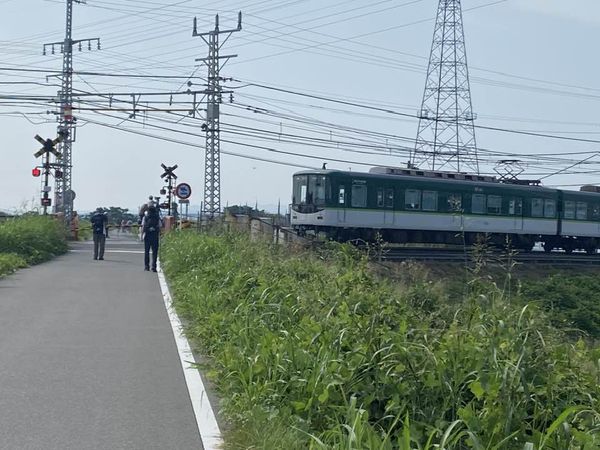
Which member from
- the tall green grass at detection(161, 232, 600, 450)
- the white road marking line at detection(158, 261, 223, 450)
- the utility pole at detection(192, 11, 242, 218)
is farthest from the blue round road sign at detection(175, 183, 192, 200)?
the tall green grass at detection(161, 232, 600, 450)

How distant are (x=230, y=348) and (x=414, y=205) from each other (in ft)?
90.2

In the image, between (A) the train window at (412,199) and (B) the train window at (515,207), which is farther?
(B) the train window at (515,207)

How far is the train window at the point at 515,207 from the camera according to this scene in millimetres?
38719

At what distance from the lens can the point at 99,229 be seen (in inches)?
1015

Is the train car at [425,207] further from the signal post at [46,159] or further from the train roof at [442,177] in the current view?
the signal post at [46,159]

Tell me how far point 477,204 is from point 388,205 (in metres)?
4.76

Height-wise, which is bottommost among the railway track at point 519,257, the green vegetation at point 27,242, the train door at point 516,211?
the railway track at point 519,257

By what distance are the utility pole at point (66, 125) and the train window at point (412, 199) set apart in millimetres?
15145

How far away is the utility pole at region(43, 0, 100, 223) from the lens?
135 ft

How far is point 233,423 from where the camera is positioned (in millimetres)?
7070

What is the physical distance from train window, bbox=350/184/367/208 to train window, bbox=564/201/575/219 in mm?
12090

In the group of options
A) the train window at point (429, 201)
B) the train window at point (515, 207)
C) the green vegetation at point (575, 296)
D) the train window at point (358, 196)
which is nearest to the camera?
the green vegetation at point (575, 296)

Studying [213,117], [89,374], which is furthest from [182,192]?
[89,374]

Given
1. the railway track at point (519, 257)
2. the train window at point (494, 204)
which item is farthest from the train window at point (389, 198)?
the train window at point (494, 204)
